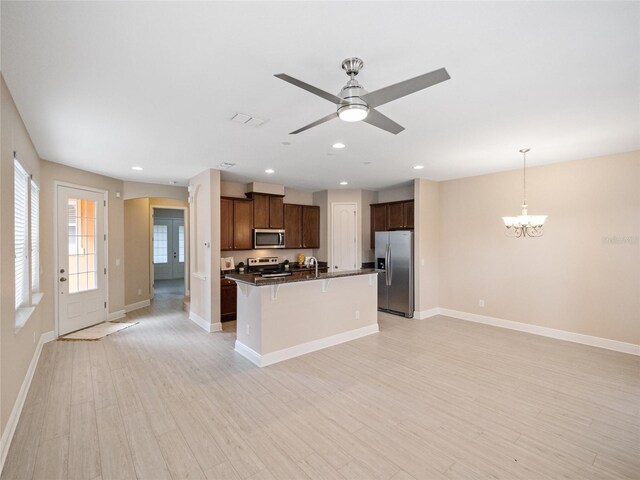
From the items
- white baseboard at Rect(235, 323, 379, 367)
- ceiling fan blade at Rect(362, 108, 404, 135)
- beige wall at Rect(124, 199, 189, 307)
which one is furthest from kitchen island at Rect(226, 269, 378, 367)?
beige wall at Rect(124, 199, 189, 307)

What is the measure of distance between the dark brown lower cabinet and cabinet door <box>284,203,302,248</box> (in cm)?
174

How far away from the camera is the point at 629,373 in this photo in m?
3.50

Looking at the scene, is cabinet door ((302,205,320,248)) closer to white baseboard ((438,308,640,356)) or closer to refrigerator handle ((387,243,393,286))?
refrigerator handle ((387,243,393,286))

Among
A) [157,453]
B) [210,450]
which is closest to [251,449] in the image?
[210,450]

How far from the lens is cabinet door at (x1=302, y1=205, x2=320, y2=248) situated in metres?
→ 7.30

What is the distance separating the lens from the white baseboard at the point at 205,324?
5.09 m

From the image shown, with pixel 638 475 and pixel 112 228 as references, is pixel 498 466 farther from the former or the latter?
pixel 112 228

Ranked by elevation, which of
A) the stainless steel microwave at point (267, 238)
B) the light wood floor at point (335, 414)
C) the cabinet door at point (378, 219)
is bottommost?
the light wood floor at point (335, 414)

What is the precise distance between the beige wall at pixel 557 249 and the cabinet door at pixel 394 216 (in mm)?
920

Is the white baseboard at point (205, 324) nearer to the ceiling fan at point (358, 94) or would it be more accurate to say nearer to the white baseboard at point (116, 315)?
the white baseboard at point (116, 315)

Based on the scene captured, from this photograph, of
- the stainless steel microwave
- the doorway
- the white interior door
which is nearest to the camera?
the stainless steel microwave

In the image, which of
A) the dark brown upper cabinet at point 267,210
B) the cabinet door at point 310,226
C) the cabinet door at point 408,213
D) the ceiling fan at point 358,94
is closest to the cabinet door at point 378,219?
the cabinet door at point 408,213

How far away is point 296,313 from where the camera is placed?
4062mm

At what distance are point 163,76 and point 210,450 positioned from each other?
9.12 ft
